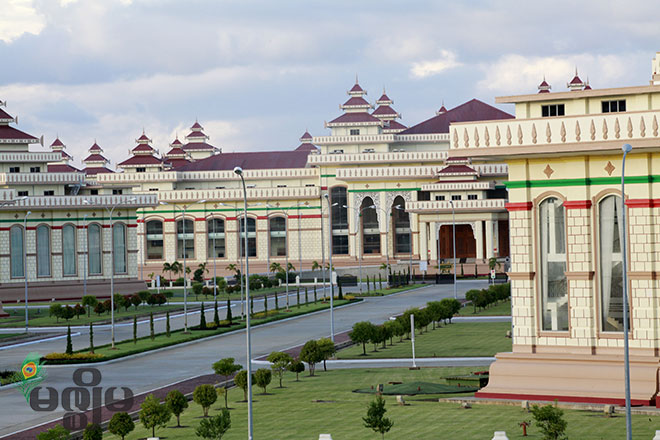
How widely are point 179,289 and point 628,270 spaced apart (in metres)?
72.8

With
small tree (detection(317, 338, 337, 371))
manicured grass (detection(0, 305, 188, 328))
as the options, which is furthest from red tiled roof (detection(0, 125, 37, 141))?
small tree (detection(317, 338, 337, 371))

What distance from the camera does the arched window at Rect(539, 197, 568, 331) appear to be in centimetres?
3009

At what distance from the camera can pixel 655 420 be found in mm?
26469

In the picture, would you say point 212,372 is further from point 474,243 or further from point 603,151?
point 474,243

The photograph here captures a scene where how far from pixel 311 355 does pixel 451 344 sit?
1006cm

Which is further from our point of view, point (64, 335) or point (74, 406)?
point (64, 335)

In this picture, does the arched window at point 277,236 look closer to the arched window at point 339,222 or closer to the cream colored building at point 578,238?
the arched window at point 339,222

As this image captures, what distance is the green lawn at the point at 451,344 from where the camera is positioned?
44.1 metres

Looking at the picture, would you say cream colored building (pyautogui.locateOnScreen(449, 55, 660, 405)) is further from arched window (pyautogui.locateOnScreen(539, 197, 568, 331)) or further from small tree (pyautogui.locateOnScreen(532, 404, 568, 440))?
small tree (pyautogui.locateOnScreen(532, 404, 568, 440))

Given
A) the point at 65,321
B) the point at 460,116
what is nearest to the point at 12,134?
the point at 65,321

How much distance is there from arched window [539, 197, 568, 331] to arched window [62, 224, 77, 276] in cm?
6020

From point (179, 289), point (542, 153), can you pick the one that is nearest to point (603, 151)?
point (542, 153)

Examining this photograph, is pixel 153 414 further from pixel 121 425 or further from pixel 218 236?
pixel 218 236

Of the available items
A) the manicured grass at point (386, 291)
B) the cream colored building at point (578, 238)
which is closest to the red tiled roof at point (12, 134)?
the manicured grass at point (386, 291)
